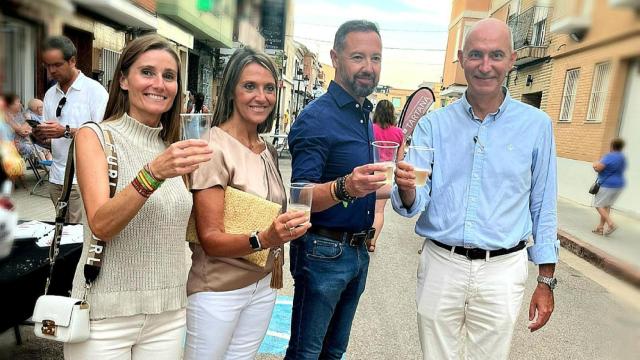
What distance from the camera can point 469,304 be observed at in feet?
6.33

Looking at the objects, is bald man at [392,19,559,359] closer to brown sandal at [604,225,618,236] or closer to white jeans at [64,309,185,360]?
white jeans at [64,309,185,360]

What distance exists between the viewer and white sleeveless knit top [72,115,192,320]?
1431 millimetres

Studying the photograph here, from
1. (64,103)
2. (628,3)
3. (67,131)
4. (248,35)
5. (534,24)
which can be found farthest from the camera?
(67,131)

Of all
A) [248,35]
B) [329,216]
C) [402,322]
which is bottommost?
[402,322]

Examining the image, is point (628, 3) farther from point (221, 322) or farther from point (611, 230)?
point (221, 322)

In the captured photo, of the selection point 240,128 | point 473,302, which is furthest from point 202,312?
point 473,302

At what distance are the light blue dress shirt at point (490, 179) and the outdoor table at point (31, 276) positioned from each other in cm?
168

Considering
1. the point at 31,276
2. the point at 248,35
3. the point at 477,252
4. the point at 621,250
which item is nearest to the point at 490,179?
the point at 477,252

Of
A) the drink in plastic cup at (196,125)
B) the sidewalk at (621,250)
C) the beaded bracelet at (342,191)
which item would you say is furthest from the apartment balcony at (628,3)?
the beaded bracelet at (342,191)

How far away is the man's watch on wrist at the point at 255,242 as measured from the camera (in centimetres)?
154

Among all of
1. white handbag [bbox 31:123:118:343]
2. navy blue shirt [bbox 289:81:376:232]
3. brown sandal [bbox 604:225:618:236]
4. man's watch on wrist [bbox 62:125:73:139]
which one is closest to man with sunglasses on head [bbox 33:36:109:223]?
man's watch on wrist [bbox 62:125:73:139]

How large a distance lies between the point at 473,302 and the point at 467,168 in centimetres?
58

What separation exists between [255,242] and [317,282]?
556mm

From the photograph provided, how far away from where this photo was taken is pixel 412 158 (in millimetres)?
1603
